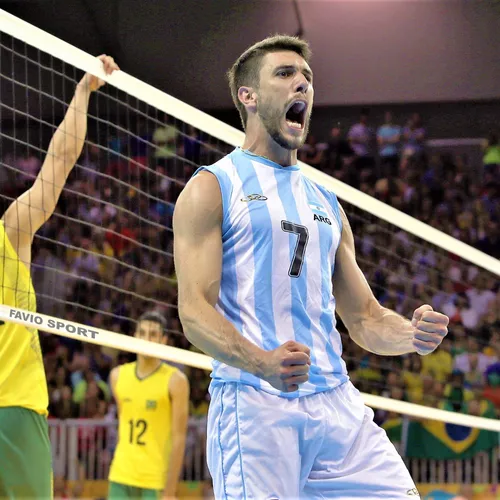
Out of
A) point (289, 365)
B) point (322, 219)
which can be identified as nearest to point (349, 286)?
point (322, 219)

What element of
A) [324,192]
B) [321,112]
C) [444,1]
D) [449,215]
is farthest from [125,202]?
[324,192]

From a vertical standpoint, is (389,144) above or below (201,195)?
above

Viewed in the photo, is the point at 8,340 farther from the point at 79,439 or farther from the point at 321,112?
the point at 321,112

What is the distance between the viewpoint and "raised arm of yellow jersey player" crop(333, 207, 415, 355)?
3.44m

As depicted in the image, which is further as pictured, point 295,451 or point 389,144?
point 389,144

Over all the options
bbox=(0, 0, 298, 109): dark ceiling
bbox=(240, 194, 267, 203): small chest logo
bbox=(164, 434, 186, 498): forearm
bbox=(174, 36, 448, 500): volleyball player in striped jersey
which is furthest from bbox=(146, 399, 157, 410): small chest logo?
bbox=(0, 0, 298, 109): dark ceiling

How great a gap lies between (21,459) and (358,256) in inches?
341

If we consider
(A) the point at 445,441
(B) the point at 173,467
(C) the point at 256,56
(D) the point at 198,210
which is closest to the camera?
(D) the point at 198,210

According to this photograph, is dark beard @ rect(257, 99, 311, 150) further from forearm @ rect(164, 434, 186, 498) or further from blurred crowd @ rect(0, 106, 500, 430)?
blurred crowd @ rect(0, 106, 500, 430)

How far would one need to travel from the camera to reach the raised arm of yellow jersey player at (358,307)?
3439 millimetres

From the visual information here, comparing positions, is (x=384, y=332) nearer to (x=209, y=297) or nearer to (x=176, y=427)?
(x=209, y=297)

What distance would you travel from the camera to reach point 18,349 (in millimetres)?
4441

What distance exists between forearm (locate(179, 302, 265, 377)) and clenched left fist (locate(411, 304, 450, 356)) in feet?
2.01

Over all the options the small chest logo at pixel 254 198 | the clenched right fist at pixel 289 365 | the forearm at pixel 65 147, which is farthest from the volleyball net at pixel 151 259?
the clenched right fist at pixel 289 365
